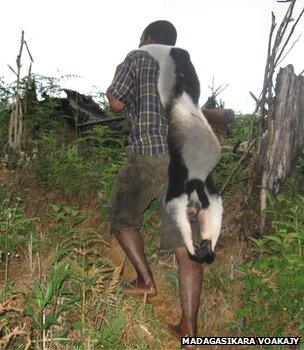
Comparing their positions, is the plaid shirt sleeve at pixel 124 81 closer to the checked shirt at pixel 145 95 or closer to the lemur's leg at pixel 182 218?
the checked shirt at pixel 145 95

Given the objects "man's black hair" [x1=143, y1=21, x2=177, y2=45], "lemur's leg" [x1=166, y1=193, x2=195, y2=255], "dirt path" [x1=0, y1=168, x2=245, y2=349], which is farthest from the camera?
"dirt path" [x1=0, y1=168, x2=245, y2=349]

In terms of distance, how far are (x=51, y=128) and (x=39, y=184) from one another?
1.52 metres

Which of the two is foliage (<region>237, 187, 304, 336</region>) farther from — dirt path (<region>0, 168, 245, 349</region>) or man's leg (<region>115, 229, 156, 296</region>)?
man's leg (<region>115, 229, 156, 296</region>)

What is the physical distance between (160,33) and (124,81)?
0.47 meters

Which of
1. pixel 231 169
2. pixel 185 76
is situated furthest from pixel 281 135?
pixel 185 76

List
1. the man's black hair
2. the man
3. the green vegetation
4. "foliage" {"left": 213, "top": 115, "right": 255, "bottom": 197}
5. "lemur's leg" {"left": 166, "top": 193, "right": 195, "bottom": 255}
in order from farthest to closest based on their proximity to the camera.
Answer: "foliage" {"left": 213, "top": 115, "right": 255, "bottom": 197}
the man's black hair
the man
"lemur's leg" {"left": 166, "top": 193, "right": 195, "bottom": 255}
the green vegetation

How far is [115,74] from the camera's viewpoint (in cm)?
333

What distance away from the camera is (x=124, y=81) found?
10.7 feet

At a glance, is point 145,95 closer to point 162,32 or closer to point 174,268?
point 162,32

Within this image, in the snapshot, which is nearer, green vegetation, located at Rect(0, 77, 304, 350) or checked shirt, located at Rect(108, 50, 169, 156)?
green vegetation, located at Rect(0, 77, 304, 350)

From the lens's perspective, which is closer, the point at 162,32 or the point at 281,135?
the point at 162,32

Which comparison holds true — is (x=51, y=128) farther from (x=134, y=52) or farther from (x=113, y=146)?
(x=134, y=52)

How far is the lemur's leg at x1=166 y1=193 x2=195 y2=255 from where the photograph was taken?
3057 millimetres

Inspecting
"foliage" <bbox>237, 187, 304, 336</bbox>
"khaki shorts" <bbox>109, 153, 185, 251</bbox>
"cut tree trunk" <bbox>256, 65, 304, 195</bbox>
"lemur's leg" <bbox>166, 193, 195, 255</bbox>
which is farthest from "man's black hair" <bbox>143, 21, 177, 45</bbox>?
"foliage" <bbox>237, 187, 304, 336</bbox>
